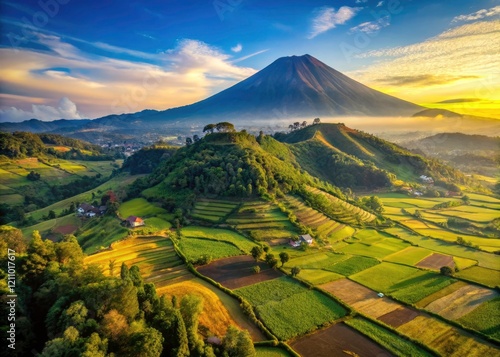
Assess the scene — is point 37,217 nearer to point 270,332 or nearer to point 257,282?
point 257,282

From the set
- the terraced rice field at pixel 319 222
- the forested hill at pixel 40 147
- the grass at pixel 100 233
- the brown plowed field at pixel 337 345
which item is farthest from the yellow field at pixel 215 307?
the forested hill at pixel 40 147

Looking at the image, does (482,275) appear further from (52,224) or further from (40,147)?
(40,147)

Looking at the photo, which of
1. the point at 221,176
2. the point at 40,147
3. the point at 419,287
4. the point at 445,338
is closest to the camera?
the point at 445,338

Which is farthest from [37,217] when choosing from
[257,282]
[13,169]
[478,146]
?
[478,146]

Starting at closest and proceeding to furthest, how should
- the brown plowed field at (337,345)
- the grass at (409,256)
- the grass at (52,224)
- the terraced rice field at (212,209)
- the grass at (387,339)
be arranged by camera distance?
the brown plowed field at (337,345) → the grass at (387,339) → the grass at (409,256) → the terraced rice field at (212,209) → the grass at (52,224)

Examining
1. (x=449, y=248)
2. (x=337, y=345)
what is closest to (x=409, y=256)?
(x=449, y=248)

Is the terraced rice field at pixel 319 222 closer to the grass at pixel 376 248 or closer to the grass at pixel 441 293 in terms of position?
the grass at pixel 376 248
